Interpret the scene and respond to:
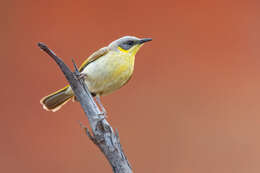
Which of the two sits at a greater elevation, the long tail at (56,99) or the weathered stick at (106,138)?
the long tail at (56,99)

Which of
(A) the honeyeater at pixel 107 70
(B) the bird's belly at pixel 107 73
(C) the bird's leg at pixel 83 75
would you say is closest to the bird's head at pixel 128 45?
(A) the honeyeater at pixel 107 70

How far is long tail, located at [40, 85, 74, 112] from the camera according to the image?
3193 millimetres

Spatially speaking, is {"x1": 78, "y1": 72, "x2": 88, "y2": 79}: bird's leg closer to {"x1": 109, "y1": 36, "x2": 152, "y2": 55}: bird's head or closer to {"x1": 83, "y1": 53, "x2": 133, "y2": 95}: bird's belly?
{"x1": 83, "y1": 53, "x2": 133, "y2": 95}: bird's belly

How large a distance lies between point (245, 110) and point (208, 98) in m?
0.46

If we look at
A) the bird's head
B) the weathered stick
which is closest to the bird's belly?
the bird's head

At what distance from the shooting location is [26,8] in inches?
173

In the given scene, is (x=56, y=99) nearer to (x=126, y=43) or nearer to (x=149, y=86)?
(x=126, y=43)

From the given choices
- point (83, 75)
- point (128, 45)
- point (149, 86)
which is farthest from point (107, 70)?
point (149, 86)

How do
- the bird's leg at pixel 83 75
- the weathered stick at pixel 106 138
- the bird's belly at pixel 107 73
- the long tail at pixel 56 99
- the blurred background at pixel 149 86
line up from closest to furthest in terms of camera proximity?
1. the weathered stick at pixel 106 138
2. the bird's leg at pixel 83 75
3. the bird's belly at pixel 107 73
4. the long tail at pixel 56 99
5. the blurred background at pixel 149 86

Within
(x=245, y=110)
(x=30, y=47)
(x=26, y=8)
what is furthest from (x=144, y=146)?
(x=26, y=8)

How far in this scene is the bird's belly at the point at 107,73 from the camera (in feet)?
9.78

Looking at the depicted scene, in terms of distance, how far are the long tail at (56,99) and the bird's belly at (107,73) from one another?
25 centimetres

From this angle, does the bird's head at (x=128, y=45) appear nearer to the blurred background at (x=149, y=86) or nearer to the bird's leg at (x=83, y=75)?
the bird's leg at (x=83, y=75)

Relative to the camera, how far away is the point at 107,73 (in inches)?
117
